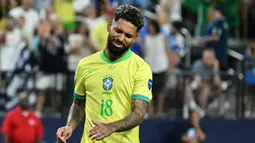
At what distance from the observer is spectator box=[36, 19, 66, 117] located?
15.0m

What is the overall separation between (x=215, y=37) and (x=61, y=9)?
2963 mm

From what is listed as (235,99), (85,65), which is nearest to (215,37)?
(235,99)

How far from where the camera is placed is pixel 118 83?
7152 mm

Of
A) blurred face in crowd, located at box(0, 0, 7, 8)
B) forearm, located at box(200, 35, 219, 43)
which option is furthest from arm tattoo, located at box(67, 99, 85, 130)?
blurred face in crowd, located at box(0, 0, 7, 8)

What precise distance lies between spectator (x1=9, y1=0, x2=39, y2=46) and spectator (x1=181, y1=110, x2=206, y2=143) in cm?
321

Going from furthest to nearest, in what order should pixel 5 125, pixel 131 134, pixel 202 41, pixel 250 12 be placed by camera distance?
pixel 250 12, pixel 202 41, pixel 5 125, pixel 131 134

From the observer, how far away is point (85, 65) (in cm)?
735

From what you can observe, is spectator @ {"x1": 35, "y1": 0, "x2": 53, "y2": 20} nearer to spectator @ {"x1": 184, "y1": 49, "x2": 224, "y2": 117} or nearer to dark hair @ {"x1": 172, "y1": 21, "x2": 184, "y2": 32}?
dark hair @ {"x1": 172, "y1": 21, "x2": 184, "y2": 32}

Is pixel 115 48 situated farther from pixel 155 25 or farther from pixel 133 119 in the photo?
pixel 155 25

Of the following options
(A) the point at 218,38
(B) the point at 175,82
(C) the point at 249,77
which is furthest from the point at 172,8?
(C) the point at 249,77

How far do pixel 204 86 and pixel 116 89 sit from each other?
26.2ft

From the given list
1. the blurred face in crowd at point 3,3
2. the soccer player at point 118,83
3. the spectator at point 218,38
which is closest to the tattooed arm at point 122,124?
the soccer player at point 118,83

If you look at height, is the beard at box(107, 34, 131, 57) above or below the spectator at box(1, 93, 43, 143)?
above

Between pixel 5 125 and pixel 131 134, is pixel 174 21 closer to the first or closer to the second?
pixel 5 125
